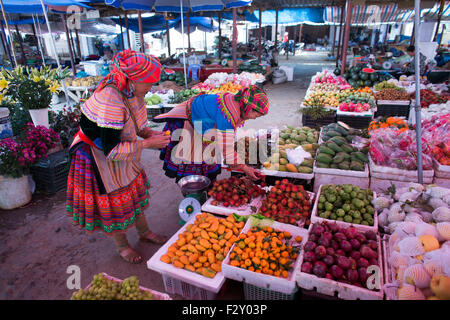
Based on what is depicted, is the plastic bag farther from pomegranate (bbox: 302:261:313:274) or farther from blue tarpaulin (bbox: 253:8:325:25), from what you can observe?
blue tarpaulin (bbox: 253:8:325:25)

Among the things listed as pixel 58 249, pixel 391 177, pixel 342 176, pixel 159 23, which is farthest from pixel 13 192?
pixel 159 23

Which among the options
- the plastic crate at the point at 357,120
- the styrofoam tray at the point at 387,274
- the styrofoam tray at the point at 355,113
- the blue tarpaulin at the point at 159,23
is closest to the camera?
the styrofoam tray at the point at 387,274

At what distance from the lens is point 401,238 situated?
6.53 ft

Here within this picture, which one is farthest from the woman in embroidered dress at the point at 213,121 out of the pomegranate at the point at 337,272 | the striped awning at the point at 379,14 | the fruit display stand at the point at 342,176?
the striped awning at the point at 379,14

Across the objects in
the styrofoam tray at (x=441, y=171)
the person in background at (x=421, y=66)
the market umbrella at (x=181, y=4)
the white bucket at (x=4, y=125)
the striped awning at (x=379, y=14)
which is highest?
the striped awning at (x=379, y=14)

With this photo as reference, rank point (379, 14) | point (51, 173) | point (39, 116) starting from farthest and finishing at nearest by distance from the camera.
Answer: point (379, 14) < point (39, 116) < point (51, 173)

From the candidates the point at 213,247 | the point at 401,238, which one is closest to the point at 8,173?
the point at 213,247

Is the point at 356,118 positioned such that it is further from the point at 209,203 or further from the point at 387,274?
the point at 387,274

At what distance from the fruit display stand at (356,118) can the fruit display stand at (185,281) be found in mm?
4120

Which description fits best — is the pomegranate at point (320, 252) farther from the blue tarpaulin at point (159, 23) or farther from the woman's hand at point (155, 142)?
the blue tarpaulin at point (159, 23)

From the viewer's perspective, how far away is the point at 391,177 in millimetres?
2924

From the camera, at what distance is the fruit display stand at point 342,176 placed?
2990 millimetres

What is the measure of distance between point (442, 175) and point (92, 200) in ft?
10.4

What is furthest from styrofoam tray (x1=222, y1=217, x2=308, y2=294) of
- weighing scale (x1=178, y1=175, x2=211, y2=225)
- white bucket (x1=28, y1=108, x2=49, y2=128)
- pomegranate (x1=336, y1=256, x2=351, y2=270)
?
white bucket (x1=28, y1=108, x2=49, y2=128)
